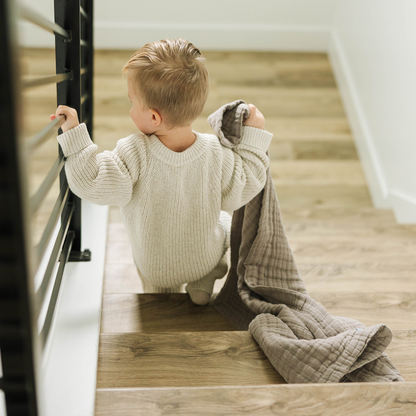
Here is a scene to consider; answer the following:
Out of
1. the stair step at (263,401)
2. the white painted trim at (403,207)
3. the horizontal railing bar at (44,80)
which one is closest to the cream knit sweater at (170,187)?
the horizontal railing bar at (44,80)

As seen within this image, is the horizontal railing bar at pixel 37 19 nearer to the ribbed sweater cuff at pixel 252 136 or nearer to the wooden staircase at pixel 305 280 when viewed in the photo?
the ribbed sweater cuff at pixel 252 136

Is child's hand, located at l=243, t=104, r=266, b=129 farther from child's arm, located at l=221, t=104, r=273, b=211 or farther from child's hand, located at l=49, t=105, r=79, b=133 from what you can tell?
child's hand, located at l=49, t=105, r=79, b=133

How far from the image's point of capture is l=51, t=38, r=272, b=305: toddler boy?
102cm

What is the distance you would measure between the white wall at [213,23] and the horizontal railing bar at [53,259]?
2.47 meters

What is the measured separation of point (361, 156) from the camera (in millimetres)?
2936

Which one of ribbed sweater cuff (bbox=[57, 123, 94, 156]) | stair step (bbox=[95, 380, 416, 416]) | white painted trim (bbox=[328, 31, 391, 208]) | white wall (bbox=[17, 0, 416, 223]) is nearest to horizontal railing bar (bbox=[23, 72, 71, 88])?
ribbed sweater cuff (bbox=[57, 123, 94, 156])

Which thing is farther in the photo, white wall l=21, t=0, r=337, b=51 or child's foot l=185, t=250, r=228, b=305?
white wall l=21, t=0, r=337, b=51

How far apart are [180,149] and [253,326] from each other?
0.49 m

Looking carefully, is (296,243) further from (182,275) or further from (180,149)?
(180,149)

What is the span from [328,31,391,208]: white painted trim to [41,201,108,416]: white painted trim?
176cm

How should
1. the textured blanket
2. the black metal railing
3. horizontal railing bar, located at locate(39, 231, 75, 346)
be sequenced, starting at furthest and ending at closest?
the textured blanket
horizontal railing bar, located at locate(39, 231, 75, 346)
the black metal railing

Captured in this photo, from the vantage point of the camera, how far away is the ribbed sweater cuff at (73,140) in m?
1.03

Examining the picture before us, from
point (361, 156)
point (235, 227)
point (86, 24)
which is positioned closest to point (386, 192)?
point (361, 156)

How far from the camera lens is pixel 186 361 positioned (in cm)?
110
